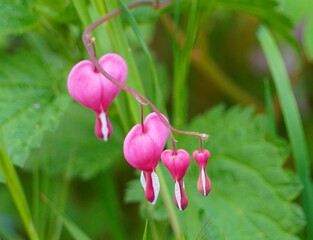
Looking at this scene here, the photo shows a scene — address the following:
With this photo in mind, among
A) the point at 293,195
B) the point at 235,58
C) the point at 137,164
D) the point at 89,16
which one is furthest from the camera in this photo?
the point at 235,58

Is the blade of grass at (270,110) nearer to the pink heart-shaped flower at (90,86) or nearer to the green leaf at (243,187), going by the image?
the green leaf at (243,187)

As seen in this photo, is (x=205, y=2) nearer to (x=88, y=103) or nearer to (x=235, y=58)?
(x=88, y=103)

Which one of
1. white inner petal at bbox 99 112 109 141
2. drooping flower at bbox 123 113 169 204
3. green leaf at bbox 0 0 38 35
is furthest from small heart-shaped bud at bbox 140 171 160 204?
green leaf at bbox 0 0 38 35

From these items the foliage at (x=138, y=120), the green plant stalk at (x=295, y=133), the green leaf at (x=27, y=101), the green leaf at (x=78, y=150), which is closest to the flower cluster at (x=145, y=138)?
the foliage at (x=138, y=120)

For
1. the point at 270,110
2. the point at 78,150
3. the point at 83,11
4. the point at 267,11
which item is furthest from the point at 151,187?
the point at 78,150

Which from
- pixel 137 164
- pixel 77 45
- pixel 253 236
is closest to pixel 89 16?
pixel 77 45

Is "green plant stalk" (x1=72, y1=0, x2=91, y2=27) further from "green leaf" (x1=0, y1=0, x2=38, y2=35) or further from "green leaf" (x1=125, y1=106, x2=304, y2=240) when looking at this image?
"green leaf" (x1=125, y1=106, x2=304, y2=240)

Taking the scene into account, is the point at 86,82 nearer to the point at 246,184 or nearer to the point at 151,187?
the point at 151,187
